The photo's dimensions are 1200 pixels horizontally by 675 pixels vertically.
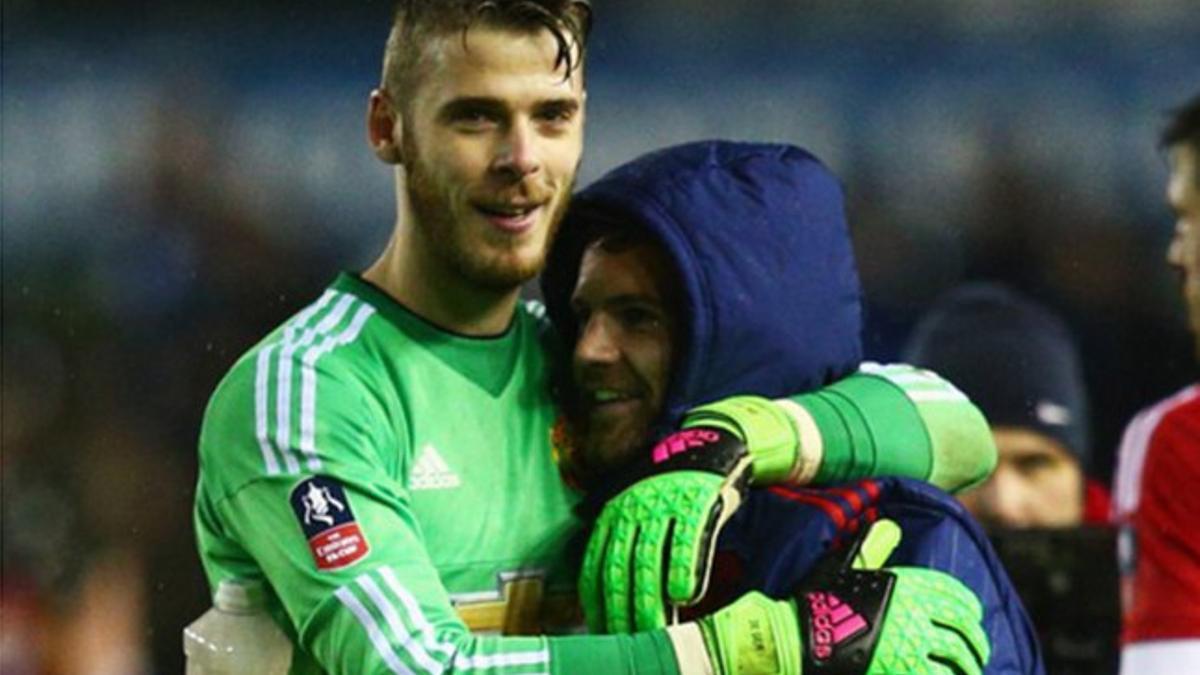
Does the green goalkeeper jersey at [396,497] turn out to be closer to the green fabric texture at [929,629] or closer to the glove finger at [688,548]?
the glove finger at [688,548]

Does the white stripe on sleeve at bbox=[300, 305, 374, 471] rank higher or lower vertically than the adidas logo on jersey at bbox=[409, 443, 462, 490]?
higher

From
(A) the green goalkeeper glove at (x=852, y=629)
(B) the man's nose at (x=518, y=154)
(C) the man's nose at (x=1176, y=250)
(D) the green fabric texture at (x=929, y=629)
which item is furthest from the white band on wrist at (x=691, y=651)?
(C) the man's nose at (x=1176, y=250)

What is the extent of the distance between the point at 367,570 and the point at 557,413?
25 centimetres

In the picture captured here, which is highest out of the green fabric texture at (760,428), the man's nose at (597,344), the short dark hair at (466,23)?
the short dark hair at (466,23)

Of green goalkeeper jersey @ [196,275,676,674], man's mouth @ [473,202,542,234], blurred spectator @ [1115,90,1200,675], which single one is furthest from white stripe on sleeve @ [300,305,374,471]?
blurred spectator @ [1115,90,1200,675]

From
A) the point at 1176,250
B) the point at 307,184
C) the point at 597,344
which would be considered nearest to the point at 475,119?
the point at 597,344

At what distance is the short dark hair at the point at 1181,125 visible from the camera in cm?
231

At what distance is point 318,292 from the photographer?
7.06ft

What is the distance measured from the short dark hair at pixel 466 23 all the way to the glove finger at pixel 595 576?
1.04 feet

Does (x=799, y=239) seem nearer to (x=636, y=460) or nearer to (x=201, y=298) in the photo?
(x=636, y=460)

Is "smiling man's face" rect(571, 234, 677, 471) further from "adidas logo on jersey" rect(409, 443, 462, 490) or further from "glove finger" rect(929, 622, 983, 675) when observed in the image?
"glove finger" rect(929, 622, 983, 675)

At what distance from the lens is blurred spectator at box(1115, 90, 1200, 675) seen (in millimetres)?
2266

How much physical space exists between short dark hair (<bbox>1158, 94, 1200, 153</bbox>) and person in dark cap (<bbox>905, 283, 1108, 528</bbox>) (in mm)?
230

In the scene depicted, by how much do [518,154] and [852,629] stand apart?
1.27 feet
